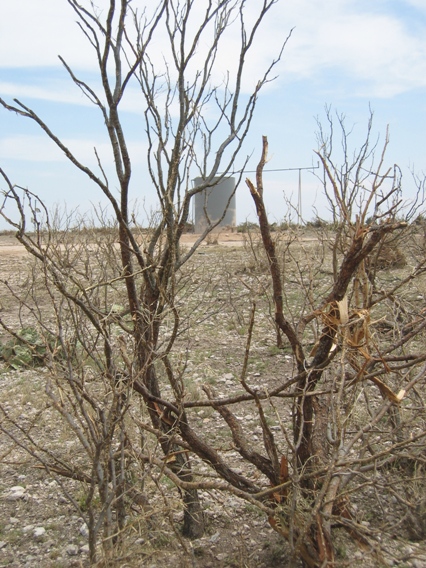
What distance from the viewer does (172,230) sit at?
358 cm

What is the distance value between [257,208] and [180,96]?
3.50ft

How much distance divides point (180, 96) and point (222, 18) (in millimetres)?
514

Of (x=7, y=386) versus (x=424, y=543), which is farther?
(x=7, y=386)

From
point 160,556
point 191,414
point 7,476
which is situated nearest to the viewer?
point 160,556

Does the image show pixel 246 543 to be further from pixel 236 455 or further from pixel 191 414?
pixel 191 414

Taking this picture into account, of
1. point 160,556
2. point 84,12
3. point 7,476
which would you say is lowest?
point 7,476

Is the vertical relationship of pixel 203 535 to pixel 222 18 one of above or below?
below

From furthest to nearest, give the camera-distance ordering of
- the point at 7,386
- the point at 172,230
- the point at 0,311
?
1. the point at 0,311
2. the point at 7,386
3. the point at 172,230

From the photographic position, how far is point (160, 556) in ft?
10.6

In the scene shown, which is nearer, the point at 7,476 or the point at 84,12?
the point at 84,12

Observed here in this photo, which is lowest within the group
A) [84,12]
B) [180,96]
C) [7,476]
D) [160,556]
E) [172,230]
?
[7,476]

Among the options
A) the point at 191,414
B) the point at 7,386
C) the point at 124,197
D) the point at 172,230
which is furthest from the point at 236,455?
the point at 7,386

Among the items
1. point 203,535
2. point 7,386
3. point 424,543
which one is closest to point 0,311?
point 7,386

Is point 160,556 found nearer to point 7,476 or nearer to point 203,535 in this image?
point 203,535
